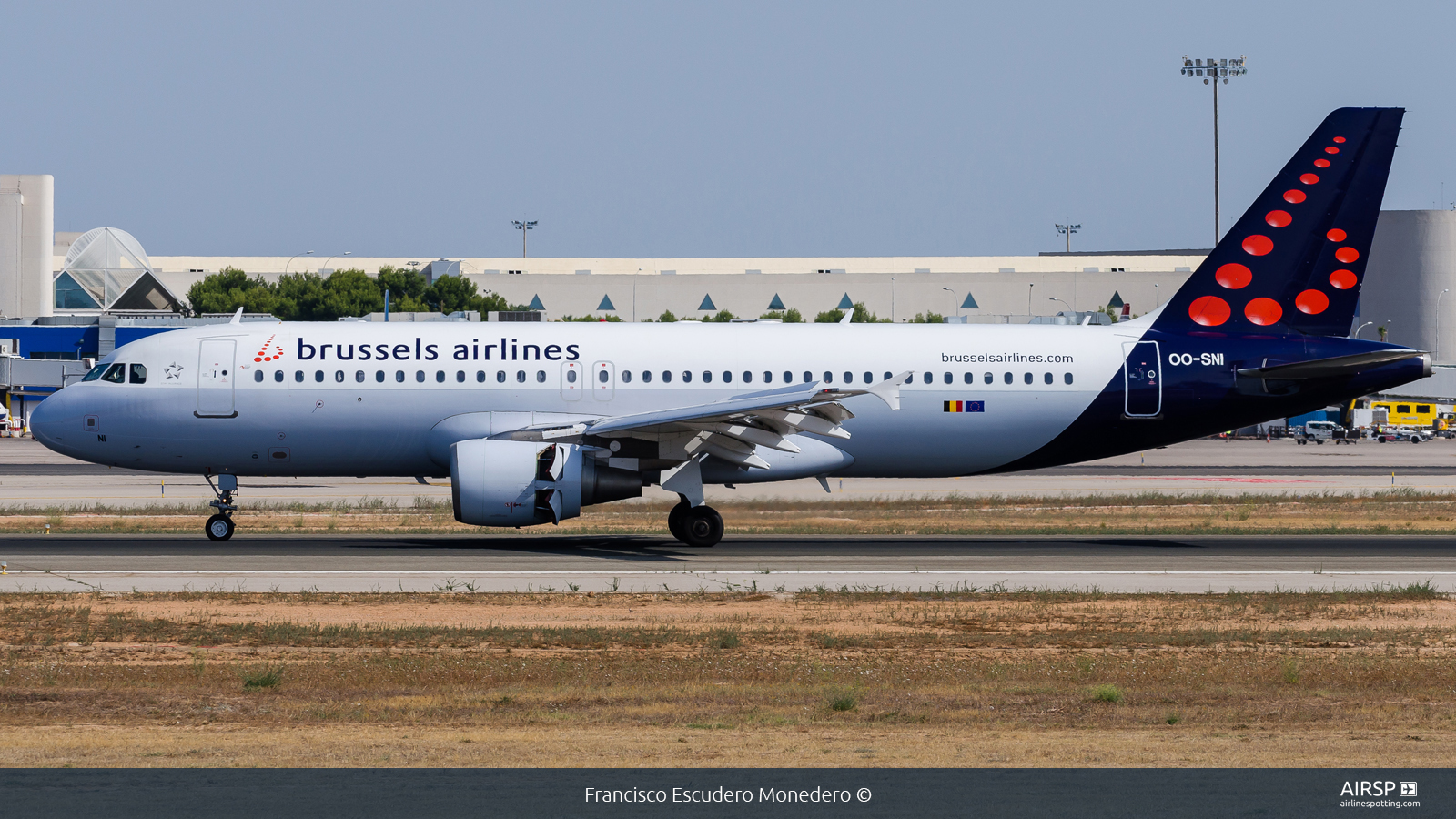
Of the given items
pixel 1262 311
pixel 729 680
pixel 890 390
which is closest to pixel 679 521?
pixel 890 390

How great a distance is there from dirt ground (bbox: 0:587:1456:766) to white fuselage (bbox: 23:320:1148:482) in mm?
8525

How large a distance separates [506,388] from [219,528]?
6.42 m

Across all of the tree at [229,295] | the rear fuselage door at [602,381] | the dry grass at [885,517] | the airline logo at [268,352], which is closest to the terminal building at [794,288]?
the tree at [229,295]

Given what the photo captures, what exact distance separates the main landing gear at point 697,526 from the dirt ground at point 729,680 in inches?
295

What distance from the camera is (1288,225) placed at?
3250cm

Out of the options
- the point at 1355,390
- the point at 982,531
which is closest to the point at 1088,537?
the point at 982,531

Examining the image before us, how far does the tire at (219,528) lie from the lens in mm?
29438

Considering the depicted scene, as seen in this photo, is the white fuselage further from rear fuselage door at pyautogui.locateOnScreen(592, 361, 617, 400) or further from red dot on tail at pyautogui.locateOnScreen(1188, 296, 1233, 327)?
red dot on tail at pyautogui.locateOnScreen(1188, 296, 1233, 327)

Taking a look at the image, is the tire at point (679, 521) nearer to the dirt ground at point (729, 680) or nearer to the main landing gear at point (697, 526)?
the main landing gear at point (697, 526)

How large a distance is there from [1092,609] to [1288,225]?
15122mm

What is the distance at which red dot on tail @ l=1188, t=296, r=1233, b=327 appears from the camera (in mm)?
32469

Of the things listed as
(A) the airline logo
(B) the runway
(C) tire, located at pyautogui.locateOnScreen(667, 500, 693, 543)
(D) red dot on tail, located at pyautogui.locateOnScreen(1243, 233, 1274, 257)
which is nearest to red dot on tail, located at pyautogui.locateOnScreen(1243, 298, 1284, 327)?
(D) red dot on tail, located at pyautogui.locateOnScreen(1243, 233, 1274, 257)

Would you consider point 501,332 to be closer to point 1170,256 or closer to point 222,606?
point 222,606

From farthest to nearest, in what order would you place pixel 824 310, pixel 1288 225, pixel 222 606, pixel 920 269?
pixel 920 269, pixel 824 310, pixel 1288 225, pixel 222 606
